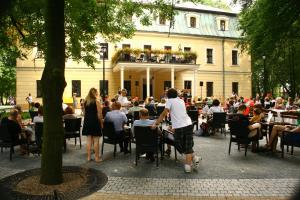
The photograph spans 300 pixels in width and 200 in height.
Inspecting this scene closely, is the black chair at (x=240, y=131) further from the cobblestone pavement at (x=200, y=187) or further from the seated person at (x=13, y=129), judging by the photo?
the seated person at (x=13, y=129)

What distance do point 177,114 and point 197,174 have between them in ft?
4.39

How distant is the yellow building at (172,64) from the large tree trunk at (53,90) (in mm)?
23321

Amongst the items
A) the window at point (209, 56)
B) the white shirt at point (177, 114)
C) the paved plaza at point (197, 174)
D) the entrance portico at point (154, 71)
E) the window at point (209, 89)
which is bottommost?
the paved plaza at point (197, 174)

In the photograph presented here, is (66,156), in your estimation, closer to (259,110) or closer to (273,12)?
(259,110)

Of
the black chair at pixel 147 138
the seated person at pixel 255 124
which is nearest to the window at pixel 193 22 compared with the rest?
the seated person at pixel 255 124

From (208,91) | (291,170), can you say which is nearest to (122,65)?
(208,91)

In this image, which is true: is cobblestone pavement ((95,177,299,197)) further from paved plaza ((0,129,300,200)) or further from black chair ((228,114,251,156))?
black chair ((228,114,251,156))

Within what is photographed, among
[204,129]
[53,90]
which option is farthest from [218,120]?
[53,90]

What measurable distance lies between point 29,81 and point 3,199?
3201cm

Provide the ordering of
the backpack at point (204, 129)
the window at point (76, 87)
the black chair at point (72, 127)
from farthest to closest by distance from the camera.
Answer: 1. the window at point (76, 87)
2. the backpack at point (204, 129)
3. the black chair at point (72, 127)

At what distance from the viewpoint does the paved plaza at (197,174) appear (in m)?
5.35

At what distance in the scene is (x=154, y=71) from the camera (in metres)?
34.8

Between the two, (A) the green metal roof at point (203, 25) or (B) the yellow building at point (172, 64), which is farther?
(A) the green metal roof at point (203, 25)

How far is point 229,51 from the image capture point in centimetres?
3856
